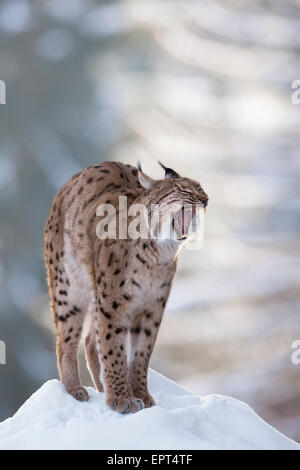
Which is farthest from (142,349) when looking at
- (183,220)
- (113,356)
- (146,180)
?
(146,180)

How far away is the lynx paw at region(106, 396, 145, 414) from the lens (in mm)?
3867

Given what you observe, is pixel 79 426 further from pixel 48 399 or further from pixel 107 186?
pixel 107 186

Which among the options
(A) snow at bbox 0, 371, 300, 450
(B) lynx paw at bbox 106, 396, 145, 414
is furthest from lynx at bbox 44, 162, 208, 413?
(A) snow at bbox 0, 371, 300, 450

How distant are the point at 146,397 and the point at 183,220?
43.0 inches

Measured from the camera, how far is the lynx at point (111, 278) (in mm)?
3902

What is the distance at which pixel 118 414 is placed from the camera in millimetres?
3832

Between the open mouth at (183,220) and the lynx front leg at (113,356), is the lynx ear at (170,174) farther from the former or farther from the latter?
the lynx front leg at (113,356)

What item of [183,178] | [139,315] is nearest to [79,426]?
[139,315]

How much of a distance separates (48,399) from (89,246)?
918 millimetres

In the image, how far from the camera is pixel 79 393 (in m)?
4.21
